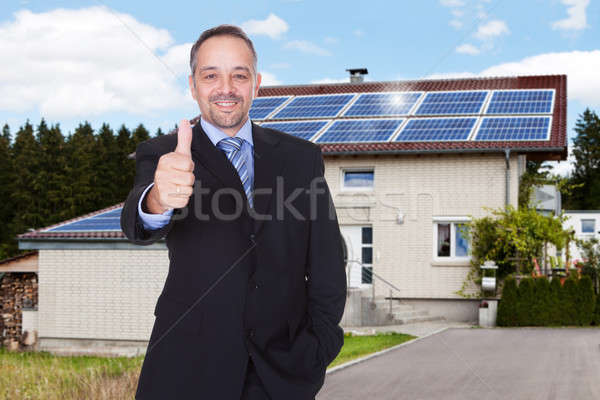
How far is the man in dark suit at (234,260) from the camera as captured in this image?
230 centimetres

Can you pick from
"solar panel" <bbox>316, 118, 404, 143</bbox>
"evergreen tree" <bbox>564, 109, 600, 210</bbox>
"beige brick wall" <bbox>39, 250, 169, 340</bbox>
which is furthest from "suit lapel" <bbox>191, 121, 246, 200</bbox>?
"evergreen tree" <bbox>564, 109, 600, 210</bbox>

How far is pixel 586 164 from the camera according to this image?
78625 mm

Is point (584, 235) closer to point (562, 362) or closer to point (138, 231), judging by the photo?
point (562, 362)

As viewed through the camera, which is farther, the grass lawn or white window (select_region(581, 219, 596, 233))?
white window (select_region(581, 219, 596, 233))

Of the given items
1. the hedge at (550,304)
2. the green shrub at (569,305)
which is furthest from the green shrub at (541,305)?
the green shrub at (569,305)

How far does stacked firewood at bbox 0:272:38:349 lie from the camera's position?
22.4m

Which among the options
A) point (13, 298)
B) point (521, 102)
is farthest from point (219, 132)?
point (521, 102)

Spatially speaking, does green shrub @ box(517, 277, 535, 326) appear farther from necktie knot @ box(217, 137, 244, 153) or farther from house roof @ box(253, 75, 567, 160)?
necktie knot @ box(217, 137, 244, 153)

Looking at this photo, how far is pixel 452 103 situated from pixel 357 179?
15.0 feet

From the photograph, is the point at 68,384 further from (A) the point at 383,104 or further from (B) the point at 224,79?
(A) the point at 383,104

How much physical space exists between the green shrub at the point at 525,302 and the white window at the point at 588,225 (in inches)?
1393

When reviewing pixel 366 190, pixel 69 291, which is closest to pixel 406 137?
pixel 366 190

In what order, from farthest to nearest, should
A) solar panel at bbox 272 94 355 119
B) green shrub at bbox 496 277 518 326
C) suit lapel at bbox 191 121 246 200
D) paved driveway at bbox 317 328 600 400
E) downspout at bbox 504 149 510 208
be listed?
solar panel at bbox 272 94 355 119 < downspout at bbox 504 149 510 208 < green shrub at bbox 496 277 518 326 < paved driveway at bbox 317 328 600 400 < suit lapel at bbox 191 121 246 200

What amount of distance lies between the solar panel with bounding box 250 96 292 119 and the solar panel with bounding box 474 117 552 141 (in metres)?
7.59
